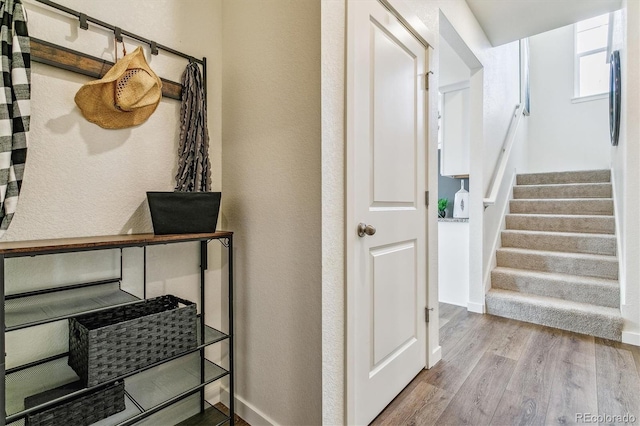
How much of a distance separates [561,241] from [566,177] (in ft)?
4.75

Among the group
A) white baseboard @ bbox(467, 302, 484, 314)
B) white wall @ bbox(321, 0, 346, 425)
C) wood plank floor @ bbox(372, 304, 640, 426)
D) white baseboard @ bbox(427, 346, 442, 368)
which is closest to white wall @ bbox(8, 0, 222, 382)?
white wall @ bbox(321, 0, 346, 425)

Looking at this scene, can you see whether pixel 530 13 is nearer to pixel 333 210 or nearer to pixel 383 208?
pixel 383 208

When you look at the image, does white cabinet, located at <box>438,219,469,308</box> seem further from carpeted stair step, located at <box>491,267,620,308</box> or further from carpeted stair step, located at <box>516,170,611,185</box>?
carpeted stair step, located at <box>516,170,611,185</box>

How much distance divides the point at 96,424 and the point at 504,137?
167 inches

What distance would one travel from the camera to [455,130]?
3889 millimetres

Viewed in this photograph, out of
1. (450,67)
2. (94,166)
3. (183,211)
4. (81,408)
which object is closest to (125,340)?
(81,408)

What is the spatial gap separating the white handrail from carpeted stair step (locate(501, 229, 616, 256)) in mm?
580

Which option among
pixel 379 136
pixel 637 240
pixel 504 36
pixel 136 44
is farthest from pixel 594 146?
pixel 136 44

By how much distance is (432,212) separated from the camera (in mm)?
1924

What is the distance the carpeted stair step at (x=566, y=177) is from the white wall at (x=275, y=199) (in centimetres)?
419

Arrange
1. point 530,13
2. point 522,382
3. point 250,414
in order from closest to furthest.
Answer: point 250,414 < point 522,382 < point 530,13

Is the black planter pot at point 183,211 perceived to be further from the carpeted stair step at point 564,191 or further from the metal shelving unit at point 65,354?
the carpeted stair step at point 564,191

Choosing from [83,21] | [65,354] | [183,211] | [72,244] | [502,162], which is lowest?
[65,354]

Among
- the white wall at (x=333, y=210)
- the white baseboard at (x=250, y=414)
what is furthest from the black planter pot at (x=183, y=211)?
the white baseboard at (x=250, y=414)
